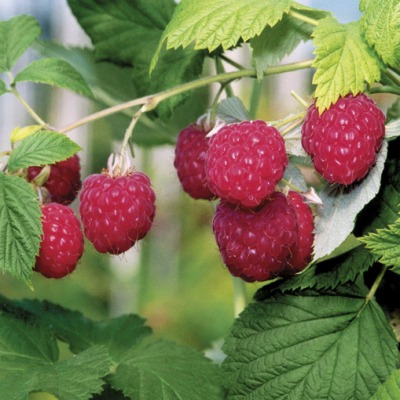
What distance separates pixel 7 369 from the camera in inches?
42.6

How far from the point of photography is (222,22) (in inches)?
35.8

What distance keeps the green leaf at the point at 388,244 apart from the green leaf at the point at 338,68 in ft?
0.48

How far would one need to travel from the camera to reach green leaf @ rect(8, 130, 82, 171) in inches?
36.3

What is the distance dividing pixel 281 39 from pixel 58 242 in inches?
14.4

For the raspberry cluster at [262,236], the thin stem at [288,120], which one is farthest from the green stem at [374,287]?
the thin stem at [288,120]

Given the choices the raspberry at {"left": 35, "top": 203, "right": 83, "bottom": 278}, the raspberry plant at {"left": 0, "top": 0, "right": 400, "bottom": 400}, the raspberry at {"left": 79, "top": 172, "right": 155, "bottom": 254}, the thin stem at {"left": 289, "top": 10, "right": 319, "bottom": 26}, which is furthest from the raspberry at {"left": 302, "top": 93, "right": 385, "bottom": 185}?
the raspberry at {"left": 35, "top": 203, "right": 83, "bottom": 278}

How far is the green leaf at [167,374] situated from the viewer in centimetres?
109

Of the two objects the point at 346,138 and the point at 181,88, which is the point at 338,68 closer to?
the point at 346,138

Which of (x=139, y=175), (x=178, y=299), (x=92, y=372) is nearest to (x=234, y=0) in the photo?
(x=139, y=175)

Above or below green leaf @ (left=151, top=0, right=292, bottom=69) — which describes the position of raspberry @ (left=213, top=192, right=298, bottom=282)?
below

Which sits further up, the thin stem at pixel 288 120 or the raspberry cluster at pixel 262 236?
the thin stem at pixel 288 120

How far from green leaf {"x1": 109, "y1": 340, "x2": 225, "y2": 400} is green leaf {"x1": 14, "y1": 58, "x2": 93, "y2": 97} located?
0.39 metres

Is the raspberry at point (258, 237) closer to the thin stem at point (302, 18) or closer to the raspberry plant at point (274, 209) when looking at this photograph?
the raspberry plant at point (274, 209)

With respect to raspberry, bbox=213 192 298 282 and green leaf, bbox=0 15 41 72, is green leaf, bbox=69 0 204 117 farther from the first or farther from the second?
raspberry, bbox=213 192 298 282
